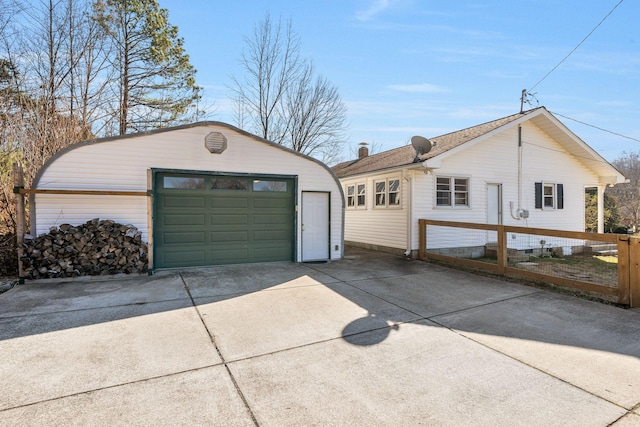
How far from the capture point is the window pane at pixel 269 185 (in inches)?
342

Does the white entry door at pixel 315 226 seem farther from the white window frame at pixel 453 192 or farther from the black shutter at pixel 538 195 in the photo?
the black shutter at pixel 538 195

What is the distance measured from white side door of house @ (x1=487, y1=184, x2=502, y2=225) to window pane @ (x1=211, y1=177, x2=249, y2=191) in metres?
8.54

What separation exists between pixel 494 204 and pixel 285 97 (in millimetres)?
11688

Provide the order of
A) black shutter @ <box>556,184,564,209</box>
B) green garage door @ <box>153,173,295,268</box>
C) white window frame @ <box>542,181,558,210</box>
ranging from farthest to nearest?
black shutter @ <box>556,184,564,209</box>, white window frame @ <box>542,181,558,210</box>, green garage door @ <box>153,173,295,268</box>

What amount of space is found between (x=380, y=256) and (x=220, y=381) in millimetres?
8103

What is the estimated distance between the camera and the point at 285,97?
17.3 m

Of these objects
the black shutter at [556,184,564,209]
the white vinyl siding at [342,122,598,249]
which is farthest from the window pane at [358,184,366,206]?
the black shutter at [556,184,564,209]

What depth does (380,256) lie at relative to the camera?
34.2 ft

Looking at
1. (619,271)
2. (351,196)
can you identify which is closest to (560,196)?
(351,196)

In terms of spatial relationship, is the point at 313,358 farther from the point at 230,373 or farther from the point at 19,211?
the point at 19,211

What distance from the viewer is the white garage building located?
6.99 meters

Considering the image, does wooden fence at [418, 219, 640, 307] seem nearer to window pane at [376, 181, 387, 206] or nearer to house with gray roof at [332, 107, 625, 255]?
house with gray roof at [332, 107, 625, 255]

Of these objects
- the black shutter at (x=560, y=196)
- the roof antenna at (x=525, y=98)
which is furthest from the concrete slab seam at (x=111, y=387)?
the black shutter at (x=560, y=196)

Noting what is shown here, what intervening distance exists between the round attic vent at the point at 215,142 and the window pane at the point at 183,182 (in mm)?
809
